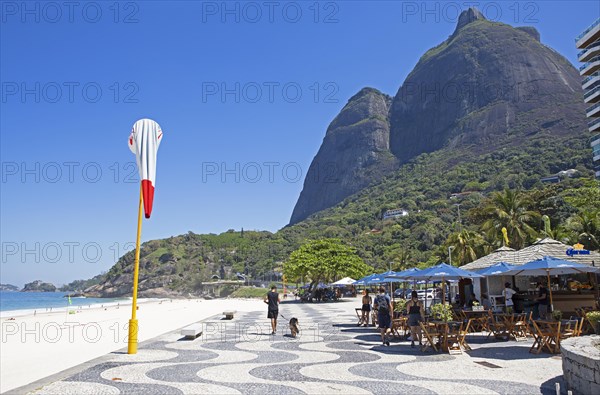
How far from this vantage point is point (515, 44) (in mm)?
184125

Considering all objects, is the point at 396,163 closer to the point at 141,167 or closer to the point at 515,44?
the point at 515,44

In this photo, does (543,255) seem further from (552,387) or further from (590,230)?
(590,230)

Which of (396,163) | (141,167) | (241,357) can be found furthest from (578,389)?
(396,163)

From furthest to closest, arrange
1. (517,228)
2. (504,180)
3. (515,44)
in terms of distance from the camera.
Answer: (515,44) < (504,180) < (517,228)

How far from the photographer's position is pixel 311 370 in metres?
8.56

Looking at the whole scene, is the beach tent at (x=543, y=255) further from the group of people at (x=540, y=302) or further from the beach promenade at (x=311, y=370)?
the beach promenade at (x=311, y=370)

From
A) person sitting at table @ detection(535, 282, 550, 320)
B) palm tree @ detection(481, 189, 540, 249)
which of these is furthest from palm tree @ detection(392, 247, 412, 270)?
person sitting at table @ detection(535, 282, 550, 320)

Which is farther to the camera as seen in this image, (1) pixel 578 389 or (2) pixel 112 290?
(2) pixel 112 290

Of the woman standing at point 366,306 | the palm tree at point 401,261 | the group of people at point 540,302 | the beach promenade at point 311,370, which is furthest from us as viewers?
the palm tree at point 401,261

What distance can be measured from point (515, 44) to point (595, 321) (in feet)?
654

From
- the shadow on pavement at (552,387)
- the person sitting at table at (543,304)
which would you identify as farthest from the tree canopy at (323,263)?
the shadow on pavement at (552,387)

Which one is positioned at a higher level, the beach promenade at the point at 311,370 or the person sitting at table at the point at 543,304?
the person sitting at table at the point at 543,304

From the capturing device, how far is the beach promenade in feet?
23.3

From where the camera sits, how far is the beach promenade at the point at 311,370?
23.3ft
